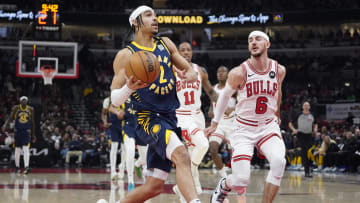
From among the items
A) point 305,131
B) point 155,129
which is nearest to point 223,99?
point 155,129

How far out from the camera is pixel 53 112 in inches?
1124

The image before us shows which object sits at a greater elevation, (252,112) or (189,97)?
(189,97)

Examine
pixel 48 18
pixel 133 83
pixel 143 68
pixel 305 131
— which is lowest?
pixel 305 131

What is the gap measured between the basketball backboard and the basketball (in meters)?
17.5

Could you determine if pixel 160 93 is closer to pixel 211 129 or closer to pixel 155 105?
pixel 155 105

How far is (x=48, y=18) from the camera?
20.8 meters

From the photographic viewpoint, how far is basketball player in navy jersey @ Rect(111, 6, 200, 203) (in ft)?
16.4

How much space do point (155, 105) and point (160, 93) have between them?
0.13m

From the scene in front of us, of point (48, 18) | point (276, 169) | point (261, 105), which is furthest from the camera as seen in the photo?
point (48, 18)

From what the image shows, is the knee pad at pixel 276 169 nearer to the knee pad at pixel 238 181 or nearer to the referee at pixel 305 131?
the knee pad at pixel 238 181

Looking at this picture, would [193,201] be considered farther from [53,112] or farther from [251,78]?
[53,112]

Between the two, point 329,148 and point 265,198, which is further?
point 329,148

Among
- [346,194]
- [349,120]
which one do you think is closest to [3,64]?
[349,120]

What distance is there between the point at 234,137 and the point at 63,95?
87.8 ft
